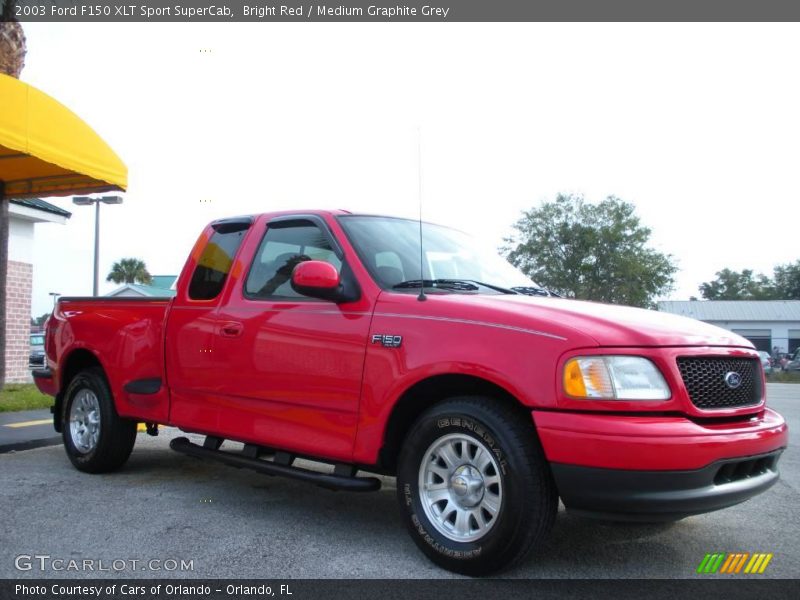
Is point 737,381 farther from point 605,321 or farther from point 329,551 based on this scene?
point 329,551

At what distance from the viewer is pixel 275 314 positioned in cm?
461

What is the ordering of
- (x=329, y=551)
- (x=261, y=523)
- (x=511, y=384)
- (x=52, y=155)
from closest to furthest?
(x=511, y=384) → (x=329, y=551) → (x=261, y=523) → (x=52, y=155)

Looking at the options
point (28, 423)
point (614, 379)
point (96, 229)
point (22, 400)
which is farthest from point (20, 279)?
point (614, 379)

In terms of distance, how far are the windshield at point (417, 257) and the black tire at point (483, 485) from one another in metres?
0.91

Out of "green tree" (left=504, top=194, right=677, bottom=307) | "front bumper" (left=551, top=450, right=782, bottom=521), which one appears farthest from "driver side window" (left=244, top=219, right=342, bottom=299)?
"green tree" (left=504, top=194, right=677, bottom=307)

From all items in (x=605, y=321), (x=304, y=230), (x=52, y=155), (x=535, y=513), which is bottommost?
(x=535, y=513)

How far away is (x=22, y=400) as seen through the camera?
10172mm

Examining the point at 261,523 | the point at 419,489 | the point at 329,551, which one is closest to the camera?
the point at 419,489

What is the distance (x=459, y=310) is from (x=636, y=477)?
1165 mm

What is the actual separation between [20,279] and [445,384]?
586 inches

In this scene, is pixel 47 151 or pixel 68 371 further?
pixel 47 151

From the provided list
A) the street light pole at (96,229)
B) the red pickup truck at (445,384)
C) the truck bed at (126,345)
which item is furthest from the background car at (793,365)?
the truck bed at (126,345)

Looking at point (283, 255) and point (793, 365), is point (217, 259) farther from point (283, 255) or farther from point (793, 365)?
point (793, 365)

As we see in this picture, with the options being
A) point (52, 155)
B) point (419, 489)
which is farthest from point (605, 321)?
point (52, 155)
